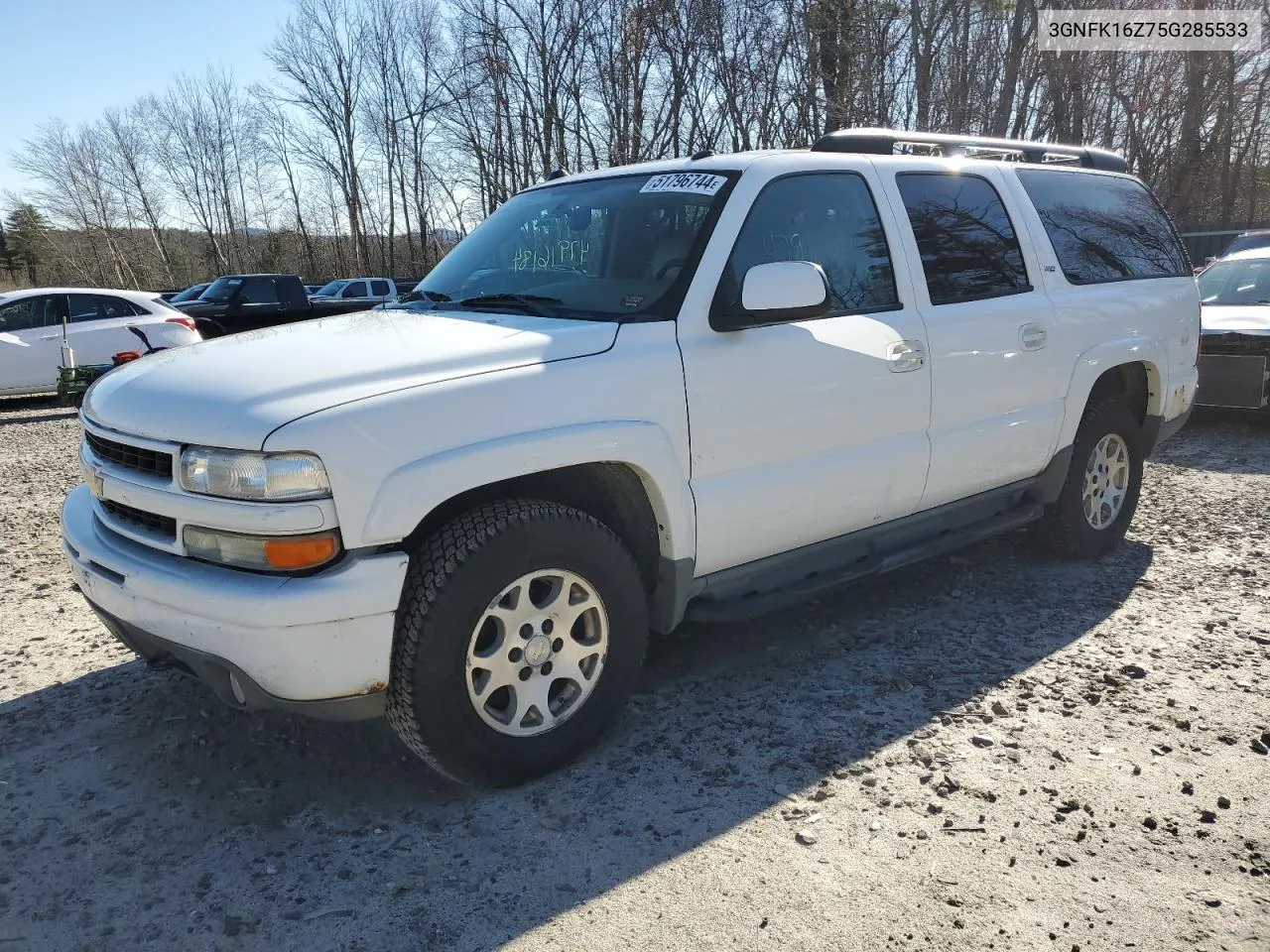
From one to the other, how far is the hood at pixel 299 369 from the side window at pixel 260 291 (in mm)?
15589

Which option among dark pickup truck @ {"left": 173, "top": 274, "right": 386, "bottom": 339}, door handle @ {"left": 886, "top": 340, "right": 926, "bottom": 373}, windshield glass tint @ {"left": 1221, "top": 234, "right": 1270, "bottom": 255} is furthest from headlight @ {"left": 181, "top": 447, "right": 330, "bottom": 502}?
windshield glass tint @ {"left": 1221, "top": 234, "right": 1270, "bottom": 255}

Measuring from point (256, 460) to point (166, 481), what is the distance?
42 cm

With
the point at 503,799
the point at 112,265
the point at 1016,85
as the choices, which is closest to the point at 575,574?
the point at 503,799

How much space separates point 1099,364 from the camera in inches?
180

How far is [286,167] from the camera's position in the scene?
46.2 m

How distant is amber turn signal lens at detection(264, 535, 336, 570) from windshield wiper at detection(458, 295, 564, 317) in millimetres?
1188

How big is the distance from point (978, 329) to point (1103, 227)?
1471 mm

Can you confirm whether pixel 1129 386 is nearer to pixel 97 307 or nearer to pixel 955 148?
pixel 955 148

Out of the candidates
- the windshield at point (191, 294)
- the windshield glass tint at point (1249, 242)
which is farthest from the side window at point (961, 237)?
the windshield at point (191, 294)

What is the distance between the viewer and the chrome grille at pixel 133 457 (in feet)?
8.71

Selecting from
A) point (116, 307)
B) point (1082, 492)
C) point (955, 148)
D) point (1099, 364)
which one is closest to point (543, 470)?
point (955, 148)

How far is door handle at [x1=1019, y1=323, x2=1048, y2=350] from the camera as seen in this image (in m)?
4.15

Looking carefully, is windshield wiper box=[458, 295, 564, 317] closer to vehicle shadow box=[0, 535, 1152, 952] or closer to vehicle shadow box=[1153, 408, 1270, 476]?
vehicle shadow box=[0, 535, 1152, 952]

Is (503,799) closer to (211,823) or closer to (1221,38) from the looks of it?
(211,823)
